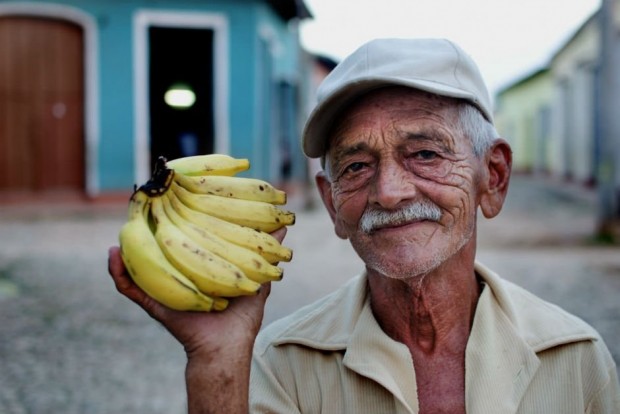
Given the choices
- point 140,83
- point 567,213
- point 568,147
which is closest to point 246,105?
point 140,83

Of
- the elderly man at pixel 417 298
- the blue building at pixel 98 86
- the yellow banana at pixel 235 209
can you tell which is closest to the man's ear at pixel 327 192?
the elderly man at pixel 417 298

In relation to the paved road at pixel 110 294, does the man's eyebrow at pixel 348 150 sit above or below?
above

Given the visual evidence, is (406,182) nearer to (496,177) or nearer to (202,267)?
(496,177)

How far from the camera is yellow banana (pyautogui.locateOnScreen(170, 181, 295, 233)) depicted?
1780 millimetres

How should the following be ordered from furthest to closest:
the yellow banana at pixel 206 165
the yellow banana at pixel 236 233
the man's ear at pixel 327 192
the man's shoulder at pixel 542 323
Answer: the man's ear at pixel 327 192 < the man's shoulder at pixel 542 323 < the yellow banana at pixel 206 165 < the yellow banana at pixel 236 233

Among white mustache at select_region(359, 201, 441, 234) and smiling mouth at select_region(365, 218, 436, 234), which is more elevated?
white mustache at select_region(359, 201, 441, 234)

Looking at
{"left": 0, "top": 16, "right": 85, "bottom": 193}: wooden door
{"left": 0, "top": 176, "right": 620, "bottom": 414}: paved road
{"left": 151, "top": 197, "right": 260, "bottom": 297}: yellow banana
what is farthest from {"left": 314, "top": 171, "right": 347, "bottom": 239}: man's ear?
{"left": 0, "top": 16, "right": 85, "bottom": 193}: wooden door

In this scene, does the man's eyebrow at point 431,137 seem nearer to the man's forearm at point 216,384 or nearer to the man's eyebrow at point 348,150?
the man's eyebrow at point 348,150

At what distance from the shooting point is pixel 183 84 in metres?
16.0

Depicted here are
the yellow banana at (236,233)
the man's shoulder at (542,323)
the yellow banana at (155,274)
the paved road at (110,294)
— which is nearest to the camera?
the yellow banana at (155,274)

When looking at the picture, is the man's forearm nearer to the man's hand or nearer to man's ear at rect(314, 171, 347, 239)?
the man's hand

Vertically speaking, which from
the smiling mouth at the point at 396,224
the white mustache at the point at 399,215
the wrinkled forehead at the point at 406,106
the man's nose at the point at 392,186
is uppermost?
the wrinkled forehead at the point at 406,106

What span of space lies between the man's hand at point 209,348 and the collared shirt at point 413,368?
0.24 meters

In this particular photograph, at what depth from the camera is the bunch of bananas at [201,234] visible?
1.63 meters
